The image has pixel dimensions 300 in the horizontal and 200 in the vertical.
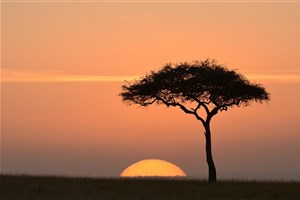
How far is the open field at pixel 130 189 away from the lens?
4700cm

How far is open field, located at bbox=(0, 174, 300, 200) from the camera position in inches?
1850

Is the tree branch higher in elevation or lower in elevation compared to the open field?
higher

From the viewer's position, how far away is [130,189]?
51906 millimetres

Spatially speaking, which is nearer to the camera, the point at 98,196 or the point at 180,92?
the point at 98,196

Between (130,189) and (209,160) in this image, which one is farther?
(209,160)

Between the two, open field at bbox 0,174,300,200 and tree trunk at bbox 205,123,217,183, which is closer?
open field at bbox 0,174,300,200

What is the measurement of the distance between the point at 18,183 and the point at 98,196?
25.2ft

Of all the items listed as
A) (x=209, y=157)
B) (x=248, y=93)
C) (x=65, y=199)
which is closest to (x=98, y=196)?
(x=65, y=199)

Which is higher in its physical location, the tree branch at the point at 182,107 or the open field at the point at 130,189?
the tree branch at the point at 182,107

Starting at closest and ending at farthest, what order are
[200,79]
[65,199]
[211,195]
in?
[65,199] → [211,195] → [200,79]

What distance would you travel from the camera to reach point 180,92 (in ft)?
211

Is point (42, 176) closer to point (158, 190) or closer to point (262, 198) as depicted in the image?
point (158, 190)

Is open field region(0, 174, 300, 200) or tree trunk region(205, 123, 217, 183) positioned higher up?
tree trunk region(205, 123, 217, 183)

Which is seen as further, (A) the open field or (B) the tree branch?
(B) the tree branch
